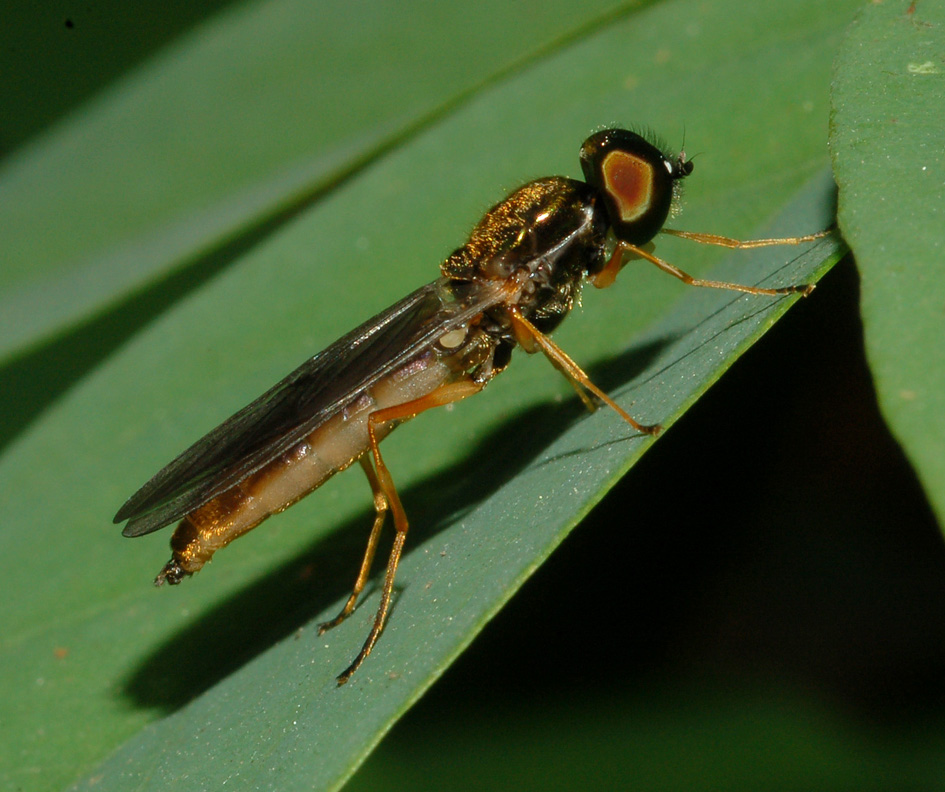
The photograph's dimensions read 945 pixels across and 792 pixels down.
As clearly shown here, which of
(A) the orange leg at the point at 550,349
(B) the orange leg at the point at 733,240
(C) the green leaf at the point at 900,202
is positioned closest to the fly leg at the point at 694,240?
(B) the orange leg at the point at 733,240

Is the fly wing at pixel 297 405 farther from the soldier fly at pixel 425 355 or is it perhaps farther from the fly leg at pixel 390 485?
the fly leg at pixel 390 485

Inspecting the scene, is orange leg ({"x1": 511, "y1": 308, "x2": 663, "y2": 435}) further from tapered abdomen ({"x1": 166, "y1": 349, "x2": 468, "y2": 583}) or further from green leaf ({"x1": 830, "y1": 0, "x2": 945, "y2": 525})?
green leaf ({"x1": 830, "y1": 0, "x2": 945, "y2": 525})

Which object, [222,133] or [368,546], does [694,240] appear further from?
[222,133]

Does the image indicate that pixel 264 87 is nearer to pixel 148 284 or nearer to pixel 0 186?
pixel 148 284

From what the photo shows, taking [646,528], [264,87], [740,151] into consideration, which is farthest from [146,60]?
[646,528]

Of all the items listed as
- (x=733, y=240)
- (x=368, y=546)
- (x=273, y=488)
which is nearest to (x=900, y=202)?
Answer: (x=733, y=240)

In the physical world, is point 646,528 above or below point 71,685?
below
